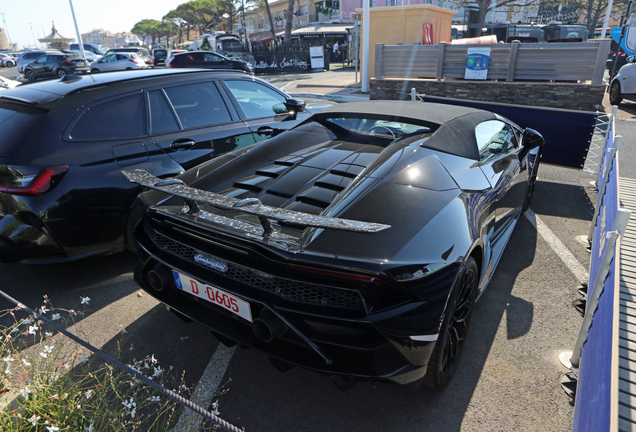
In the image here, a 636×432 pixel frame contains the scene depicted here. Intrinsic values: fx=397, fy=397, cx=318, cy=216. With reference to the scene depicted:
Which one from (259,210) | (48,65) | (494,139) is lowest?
(48,65)

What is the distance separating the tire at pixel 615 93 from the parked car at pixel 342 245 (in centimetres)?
1214

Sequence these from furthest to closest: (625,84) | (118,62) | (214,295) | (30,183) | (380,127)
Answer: (118,62), (625,84), (380,127), (30,183), (214,295)

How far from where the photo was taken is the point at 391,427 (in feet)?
6.75

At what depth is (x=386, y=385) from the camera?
239 centimetres

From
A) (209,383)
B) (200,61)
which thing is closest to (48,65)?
(200,61)

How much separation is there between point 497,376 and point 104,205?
308 centimetres

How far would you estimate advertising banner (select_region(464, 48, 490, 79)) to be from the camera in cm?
1172

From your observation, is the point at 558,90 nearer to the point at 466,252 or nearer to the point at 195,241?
the point at 466,252

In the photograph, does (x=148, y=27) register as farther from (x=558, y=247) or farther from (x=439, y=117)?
(x=558, y=247)

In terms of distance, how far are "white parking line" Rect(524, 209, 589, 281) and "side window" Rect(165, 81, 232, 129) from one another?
3.55 m

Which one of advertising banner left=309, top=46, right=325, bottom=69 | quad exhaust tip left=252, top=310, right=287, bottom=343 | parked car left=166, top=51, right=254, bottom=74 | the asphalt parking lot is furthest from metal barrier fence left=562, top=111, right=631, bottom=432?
advertising banner left=309, top=46, right=325, bottom=69

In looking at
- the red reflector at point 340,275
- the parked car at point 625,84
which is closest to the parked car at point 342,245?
the red reflector at point 340,275

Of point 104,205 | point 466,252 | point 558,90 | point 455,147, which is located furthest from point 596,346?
point 558,90

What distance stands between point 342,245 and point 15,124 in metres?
2.85
